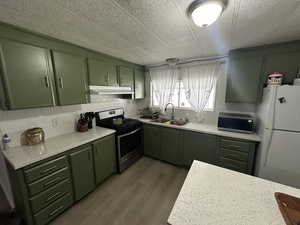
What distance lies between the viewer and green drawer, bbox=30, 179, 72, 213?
1279 millimetres

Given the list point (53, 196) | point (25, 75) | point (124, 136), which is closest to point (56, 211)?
point (53, 196)

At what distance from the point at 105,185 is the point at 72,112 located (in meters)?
1.35

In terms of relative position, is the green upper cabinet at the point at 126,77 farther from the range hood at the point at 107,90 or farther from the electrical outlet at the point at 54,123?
the electrical outlet at the point at 54,123

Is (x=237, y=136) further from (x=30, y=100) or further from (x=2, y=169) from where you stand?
(x=2, y=169)

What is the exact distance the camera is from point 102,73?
2.14 m

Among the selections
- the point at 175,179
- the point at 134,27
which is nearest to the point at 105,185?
the point at 175,179

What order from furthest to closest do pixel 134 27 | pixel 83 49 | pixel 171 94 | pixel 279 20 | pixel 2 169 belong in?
pixel 171 94 → pixel 83 49 → pixel 2 169 → pixel 134 27 → pixel 279 20

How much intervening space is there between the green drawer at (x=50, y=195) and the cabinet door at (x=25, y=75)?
0.98 metres

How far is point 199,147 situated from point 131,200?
1427 millimetres

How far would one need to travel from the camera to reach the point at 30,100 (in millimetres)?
1397

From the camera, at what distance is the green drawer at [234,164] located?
194 cm

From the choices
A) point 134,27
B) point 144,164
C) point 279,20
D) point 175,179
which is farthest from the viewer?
point 144,164

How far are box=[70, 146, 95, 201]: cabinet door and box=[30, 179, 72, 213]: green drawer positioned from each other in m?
0.10

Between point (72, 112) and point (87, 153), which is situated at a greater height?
point (72, 112)
